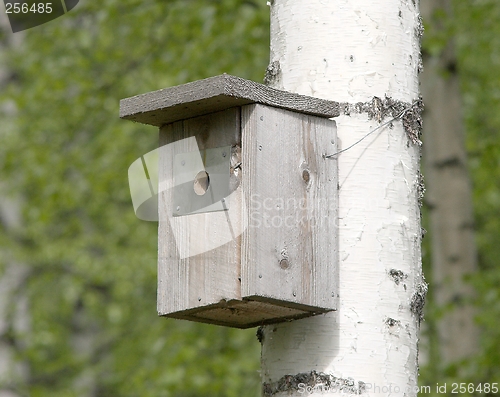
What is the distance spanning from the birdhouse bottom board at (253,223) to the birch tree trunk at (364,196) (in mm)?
55

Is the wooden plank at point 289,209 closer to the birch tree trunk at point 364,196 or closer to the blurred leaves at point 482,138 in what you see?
the birch tree trunk at point 364,196

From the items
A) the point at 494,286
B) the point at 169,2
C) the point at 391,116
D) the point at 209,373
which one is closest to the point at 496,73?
the point at 494,286

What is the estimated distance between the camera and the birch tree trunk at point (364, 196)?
7.15 ft

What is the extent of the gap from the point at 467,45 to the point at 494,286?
94.3 inches

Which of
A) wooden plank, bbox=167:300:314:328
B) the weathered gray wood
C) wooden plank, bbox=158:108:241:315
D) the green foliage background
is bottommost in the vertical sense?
wooden plank, bbox=167:300:314:328

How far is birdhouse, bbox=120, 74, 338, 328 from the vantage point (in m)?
2.16

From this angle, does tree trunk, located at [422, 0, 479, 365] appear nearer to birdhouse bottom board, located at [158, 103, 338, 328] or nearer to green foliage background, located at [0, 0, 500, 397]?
green foliage background, located at [0, 0, 500, 397]
